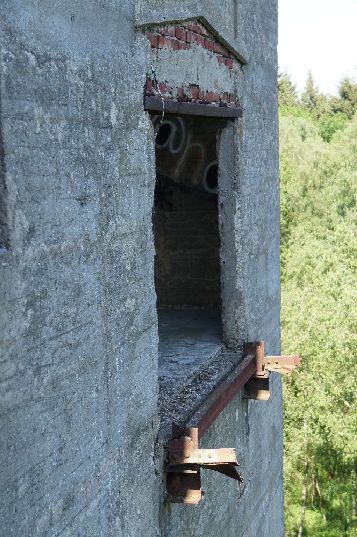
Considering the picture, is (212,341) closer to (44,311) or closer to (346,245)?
(44,311)

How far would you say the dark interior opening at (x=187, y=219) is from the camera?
7.16m

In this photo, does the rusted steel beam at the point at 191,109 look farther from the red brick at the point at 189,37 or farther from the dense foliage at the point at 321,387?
the dense foliage at the point at 321,387

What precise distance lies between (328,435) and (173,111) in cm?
981

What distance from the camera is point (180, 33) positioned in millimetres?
3871

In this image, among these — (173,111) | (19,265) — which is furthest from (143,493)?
(173,111)

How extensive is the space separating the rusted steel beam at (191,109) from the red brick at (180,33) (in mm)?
320

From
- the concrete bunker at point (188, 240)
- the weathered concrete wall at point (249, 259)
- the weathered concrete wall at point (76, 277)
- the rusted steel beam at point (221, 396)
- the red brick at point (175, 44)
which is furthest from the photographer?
the concrete bunker at point (188, 240)

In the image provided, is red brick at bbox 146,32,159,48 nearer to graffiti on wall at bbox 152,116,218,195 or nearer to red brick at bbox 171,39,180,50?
red brick at bbox 171,39,180,50

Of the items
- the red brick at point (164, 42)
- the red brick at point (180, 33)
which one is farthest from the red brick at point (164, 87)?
the red brick at point (180, 33)

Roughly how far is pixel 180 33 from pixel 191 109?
0.39 metres

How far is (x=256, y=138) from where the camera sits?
5.38m

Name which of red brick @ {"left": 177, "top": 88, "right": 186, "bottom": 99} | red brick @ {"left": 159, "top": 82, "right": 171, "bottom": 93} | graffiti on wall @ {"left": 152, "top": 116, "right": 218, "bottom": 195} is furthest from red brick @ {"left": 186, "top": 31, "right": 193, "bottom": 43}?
graffiti on wall @ {"left": 152, "top": 116, "right": 218, "bottom": 195}

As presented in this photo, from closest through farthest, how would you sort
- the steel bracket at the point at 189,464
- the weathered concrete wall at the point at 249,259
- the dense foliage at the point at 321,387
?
the steel bracket at the point at 189,464
the weathered concrete wall at the point at 249,259
the dense foliage at the point at 321,387

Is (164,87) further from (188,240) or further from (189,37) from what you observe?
(188,240)
